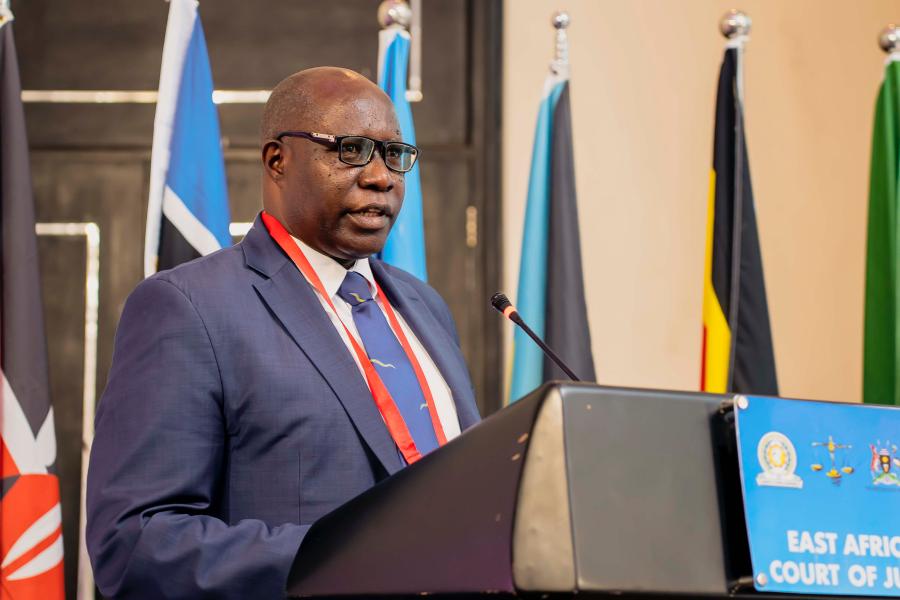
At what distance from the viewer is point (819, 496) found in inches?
41.4

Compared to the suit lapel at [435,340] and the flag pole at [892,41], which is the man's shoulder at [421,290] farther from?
the flag pole at [892,41]

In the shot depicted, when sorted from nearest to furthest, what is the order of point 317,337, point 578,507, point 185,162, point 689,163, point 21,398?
1. point 578,507
2. point 317,337
3. point 21,398
4. point 185,162
5. point 689,163

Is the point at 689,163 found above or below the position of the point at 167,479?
above

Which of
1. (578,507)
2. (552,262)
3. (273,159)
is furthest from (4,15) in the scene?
(578,507)

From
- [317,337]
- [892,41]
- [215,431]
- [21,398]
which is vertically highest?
[892,41]

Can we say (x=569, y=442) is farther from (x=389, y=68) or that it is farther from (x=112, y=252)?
(x=112, y=252)

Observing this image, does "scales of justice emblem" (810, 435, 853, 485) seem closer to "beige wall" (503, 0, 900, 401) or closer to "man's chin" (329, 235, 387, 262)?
"man's chin" (329, 235, 387, 262)

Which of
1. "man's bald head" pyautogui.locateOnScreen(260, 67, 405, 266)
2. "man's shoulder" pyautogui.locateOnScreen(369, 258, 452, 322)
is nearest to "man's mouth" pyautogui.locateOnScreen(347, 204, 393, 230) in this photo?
"man's bald head" pyautogui.locateOnScreen(260, 67, 405, 266)

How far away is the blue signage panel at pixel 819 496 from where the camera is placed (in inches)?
39.8

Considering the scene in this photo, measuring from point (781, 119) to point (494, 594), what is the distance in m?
3.34

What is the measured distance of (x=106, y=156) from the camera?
12.8 ft

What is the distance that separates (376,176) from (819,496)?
3.11 feet

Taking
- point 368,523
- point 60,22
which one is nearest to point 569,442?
point 368,523

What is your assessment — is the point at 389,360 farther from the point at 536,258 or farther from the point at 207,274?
the point at 536,258
